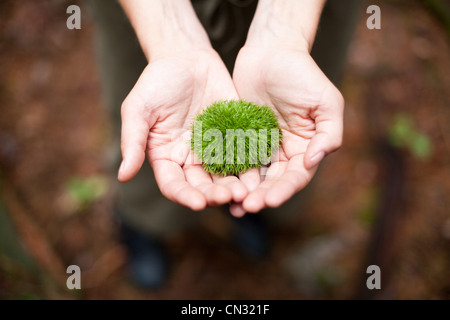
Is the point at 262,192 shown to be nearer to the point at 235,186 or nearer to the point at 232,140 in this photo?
the point at 235,186

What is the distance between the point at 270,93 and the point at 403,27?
115 inches

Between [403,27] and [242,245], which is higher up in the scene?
[403,27]

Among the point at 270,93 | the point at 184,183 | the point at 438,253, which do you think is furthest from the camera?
the point at 438,253

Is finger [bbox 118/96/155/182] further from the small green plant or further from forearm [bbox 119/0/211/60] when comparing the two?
the small green plant

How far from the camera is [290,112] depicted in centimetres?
200

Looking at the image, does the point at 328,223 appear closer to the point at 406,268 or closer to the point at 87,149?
the point at 406,268

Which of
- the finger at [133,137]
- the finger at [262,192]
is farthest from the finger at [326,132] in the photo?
the finger at [133,137]

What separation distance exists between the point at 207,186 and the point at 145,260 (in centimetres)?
170

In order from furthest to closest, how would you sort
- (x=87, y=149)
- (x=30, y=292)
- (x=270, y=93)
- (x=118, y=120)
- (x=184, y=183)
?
(x=87, y=149)
(x=30, y=292)
(x=118, y=120)
(x=270, y=93)
(x=184, y=183)

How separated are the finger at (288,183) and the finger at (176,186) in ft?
1.01

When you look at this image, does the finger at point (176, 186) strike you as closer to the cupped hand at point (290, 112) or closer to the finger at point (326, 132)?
the cupped hand at point (290, 112)

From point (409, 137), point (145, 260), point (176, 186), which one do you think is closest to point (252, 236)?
point (145, 260)

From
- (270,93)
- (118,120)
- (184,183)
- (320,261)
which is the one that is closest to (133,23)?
(118,120)

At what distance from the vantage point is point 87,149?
364cm
